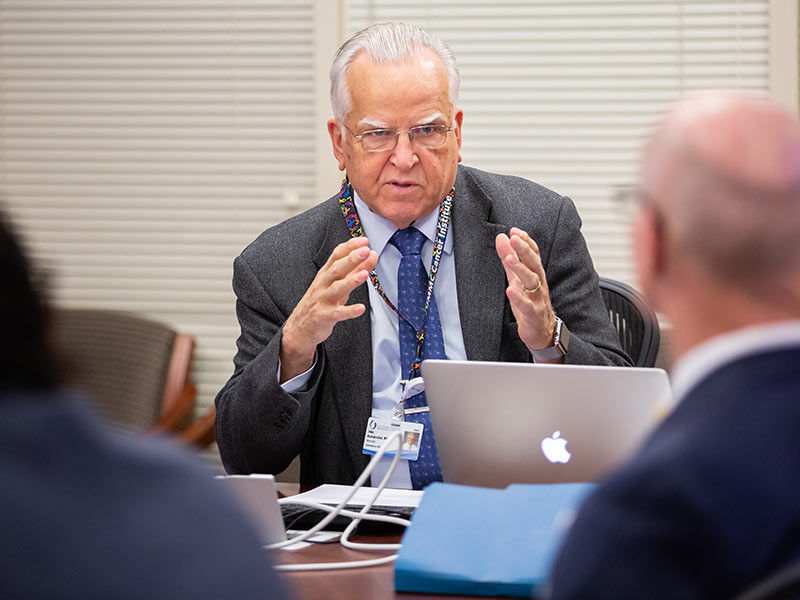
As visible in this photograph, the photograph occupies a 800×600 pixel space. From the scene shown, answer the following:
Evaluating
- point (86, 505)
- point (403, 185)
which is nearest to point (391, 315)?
point (403, 185)

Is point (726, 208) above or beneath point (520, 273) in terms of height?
above

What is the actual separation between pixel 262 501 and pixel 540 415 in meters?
0.46

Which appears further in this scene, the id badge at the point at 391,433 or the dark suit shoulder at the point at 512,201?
the dark suit shoulder at the point at 512,201

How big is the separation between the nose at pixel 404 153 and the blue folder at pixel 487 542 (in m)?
0.96

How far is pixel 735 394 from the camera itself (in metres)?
0.73

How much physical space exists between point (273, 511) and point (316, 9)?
2.60 metres

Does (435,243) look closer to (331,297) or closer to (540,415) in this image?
(331,297)

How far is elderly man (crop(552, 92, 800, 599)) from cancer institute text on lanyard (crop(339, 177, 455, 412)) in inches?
48.3

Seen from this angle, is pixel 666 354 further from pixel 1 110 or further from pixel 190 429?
pixel 1 110

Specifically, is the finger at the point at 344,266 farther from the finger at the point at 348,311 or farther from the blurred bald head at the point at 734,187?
the blurred bald head at the point at 734,187

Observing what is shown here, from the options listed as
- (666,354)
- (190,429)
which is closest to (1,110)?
(190,429)

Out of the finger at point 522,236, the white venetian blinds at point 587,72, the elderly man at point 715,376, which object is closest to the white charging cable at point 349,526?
the finger at point 522,236

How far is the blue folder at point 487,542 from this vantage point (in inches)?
48.2

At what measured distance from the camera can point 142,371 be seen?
3.53 m
